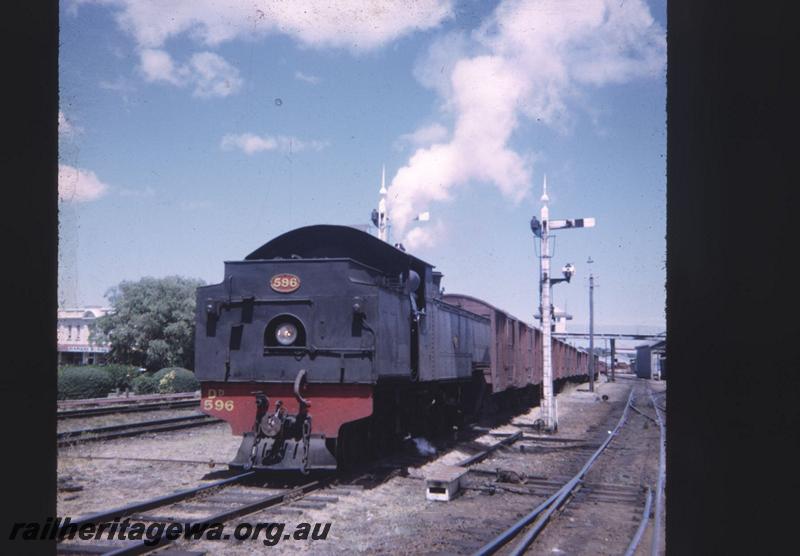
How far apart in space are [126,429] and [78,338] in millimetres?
53725

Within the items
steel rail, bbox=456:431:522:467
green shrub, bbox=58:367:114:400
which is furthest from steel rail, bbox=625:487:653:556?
green shrub, bbox=58:367:114:400

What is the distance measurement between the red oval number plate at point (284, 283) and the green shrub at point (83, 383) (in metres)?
20.6

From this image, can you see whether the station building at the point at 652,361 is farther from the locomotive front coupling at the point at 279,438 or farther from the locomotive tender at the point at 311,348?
the locomotive front coupling at the point at 279,438

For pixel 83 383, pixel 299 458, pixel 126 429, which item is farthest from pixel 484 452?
pixel 83 383

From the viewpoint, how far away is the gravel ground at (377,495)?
619 centimetres

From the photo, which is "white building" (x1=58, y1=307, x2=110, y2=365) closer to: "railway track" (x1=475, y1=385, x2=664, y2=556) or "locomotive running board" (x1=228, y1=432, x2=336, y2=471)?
"locomotive running board" (x1=228, y1=432, x2=336, y2=471)

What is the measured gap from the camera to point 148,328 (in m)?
42.2

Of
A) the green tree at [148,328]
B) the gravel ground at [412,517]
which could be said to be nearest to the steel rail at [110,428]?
the gravel ground at [412,517]

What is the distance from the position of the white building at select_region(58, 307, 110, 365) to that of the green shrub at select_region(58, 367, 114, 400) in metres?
22.1

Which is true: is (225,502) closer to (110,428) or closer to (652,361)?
(110,428)
